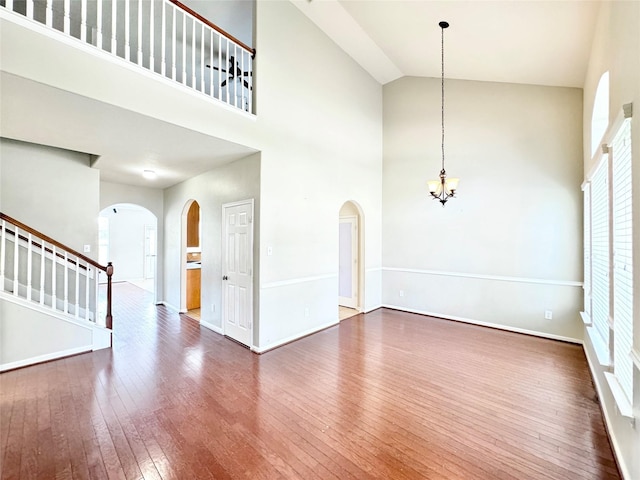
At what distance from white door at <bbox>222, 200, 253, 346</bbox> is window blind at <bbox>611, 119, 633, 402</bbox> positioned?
12.0 ft

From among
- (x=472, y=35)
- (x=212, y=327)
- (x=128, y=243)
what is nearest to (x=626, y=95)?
(x=472, y=35)

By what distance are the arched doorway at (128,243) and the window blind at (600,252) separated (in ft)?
35.6

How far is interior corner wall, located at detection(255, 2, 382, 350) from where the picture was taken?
3926mm

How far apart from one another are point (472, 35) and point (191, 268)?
20.8 ft

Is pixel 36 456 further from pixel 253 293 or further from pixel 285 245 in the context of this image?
pixel 285 245

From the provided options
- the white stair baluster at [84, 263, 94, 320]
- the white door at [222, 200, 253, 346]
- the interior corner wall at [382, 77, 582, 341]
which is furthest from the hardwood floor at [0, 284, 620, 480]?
the interior corner wall at [382, 77, 582, 341]

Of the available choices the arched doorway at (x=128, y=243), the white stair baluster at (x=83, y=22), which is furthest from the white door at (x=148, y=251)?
the white stair baluster at (x=83, y=22)

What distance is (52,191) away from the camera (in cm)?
414

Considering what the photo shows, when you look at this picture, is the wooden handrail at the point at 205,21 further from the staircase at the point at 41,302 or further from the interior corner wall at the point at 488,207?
the interior corner wall at the point at 488,207

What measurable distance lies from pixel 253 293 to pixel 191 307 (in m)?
Answer: 2.93

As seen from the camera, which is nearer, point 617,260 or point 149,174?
point 617,260

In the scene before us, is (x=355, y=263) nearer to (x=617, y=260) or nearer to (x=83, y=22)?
(x=617, y=260)

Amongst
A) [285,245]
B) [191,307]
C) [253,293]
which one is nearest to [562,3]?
[285,245]

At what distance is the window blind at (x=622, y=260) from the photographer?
176cm
